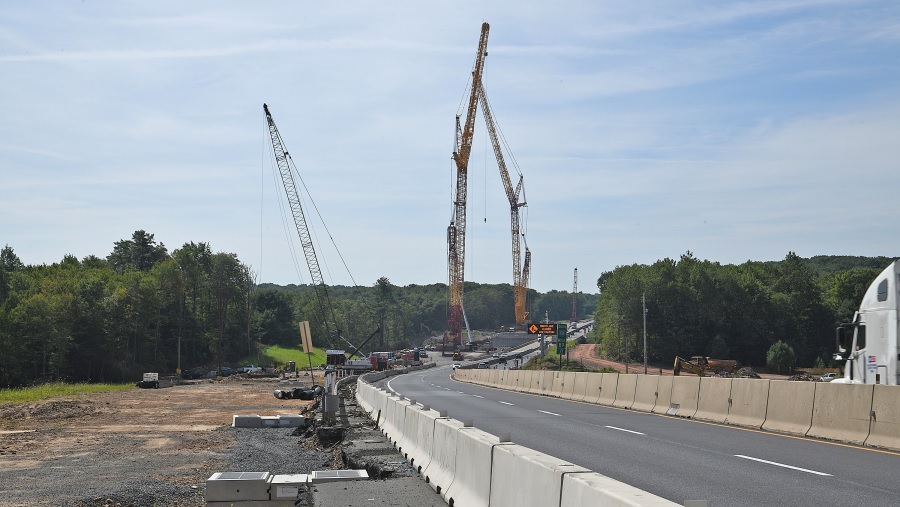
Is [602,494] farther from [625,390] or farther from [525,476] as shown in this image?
[625,390]

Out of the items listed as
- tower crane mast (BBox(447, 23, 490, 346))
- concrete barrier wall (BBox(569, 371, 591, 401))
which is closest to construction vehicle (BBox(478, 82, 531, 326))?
tower crane mast (BBox(447, 23, 490, 346))

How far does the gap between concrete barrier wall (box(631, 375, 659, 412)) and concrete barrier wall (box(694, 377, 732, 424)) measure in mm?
3402

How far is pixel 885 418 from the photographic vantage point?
15836 mm

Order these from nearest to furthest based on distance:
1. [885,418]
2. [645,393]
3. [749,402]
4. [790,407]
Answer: [885,418] < [790,407] < [749,402] < [645,393]

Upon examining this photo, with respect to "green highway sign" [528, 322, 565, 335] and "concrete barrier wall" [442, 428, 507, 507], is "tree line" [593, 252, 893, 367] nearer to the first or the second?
"green highway sign" [528, 322, 565, 335]

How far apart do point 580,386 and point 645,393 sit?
26.7 feet

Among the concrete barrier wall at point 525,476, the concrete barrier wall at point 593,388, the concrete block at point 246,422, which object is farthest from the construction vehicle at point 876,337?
the concrete block at point 246,422

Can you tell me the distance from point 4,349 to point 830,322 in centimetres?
11565

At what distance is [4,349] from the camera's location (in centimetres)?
9206

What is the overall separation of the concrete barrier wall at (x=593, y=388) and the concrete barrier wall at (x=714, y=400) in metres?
8.78

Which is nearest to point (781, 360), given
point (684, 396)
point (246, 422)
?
point (684, 396)

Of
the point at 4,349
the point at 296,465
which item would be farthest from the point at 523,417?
the point at 4,349

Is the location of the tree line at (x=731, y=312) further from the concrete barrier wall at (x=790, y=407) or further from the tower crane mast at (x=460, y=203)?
the concrete barrier wall at (x=790, y=407)

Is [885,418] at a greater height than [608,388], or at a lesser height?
greater
